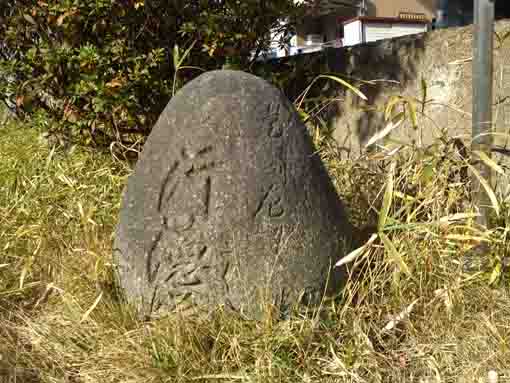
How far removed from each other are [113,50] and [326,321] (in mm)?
1986

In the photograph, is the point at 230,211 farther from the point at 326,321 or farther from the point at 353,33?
the point at 353,33

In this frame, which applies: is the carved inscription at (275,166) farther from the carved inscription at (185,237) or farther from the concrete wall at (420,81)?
the concrete wall at (420,81)

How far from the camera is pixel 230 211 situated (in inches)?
75.0

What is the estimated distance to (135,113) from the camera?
11.2ft

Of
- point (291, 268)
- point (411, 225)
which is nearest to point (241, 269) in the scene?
point (291, 268)

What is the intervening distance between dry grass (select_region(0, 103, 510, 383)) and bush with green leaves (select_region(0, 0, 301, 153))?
2.85ft

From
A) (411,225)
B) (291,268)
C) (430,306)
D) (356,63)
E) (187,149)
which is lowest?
(430,306)

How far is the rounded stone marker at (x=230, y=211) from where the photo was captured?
1.91 m

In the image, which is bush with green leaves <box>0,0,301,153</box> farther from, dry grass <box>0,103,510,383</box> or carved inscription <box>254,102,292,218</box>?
carved inscription <box>254,102,292,218</box>

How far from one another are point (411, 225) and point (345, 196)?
2.73 ft

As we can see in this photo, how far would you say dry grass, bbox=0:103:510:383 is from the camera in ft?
5.88

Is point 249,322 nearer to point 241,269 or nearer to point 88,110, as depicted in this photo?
point 241,269

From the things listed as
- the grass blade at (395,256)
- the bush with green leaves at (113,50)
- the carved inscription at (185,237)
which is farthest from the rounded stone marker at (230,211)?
the bush with green leaves at (113,50)

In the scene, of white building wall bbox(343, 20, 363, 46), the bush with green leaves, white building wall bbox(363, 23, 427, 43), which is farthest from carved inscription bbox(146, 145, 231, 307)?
white building wall bbox(363, 23, 427, 43)
